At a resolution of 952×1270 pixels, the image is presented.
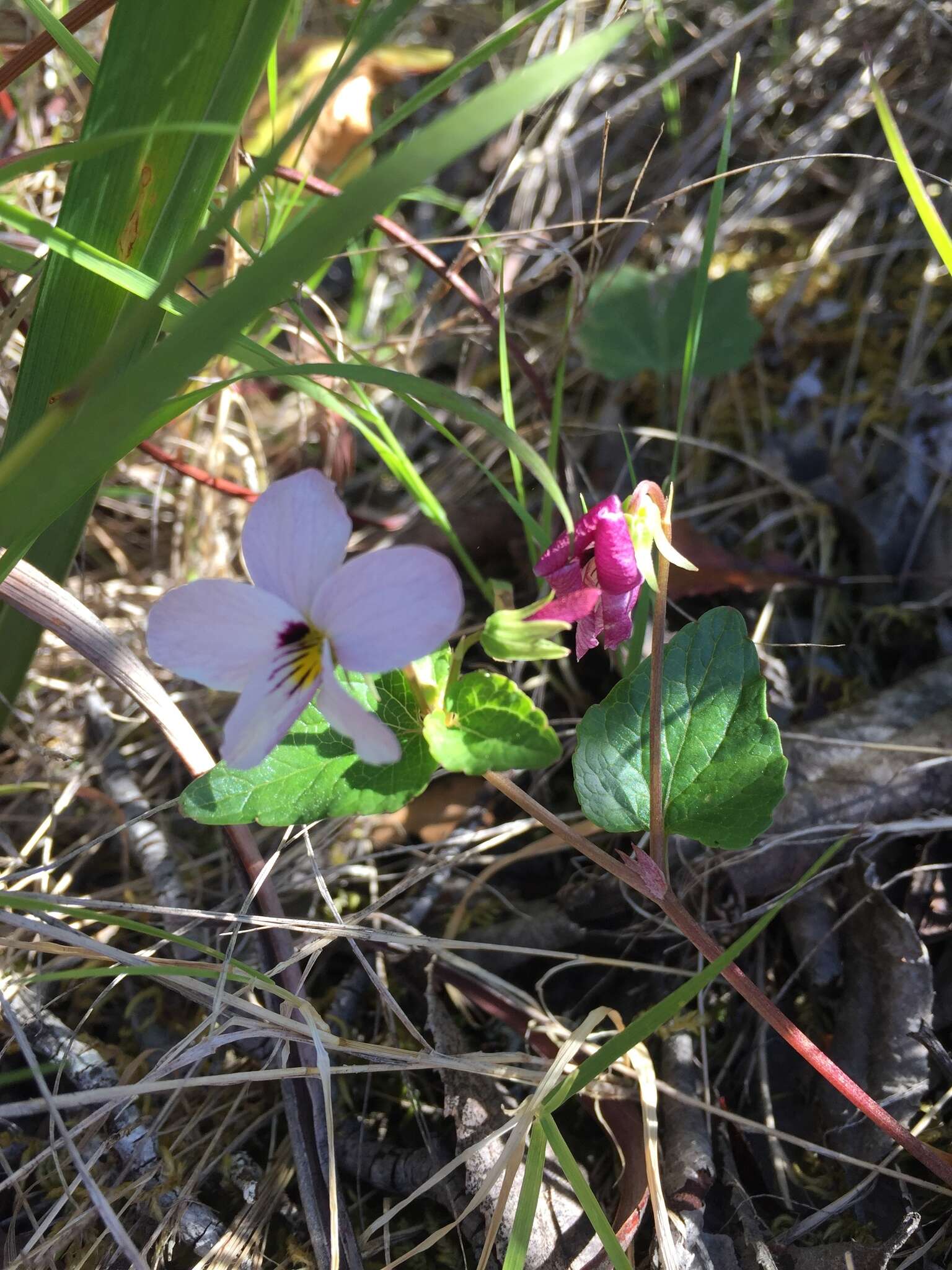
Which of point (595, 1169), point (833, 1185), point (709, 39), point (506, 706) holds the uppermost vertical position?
point (709, 39)

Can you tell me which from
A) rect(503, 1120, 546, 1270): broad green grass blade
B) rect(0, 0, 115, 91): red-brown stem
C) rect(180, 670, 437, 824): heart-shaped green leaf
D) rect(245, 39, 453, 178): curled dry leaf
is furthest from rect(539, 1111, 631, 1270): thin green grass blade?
rect(245, 39, 453, 178): curled dry leaf

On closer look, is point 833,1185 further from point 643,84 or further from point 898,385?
point 643,84

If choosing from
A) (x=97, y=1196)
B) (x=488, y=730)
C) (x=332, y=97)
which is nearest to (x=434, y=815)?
(x=488, y=730)

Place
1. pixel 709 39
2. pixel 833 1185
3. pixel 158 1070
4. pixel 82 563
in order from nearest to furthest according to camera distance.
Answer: pixel 158 1070 → pixel 833 1185 → pixel 82 563 → pixel 709 39

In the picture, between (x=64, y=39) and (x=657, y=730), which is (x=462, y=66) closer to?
(x=64, y=39)

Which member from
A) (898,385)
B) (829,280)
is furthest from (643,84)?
(898,385)

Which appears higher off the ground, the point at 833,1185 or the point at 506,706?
the point at 506,706

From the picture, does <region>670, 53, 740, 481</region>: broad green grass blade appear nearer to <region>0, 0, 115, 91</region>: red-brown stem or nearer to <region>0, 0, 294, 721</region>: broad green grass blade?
<region>0, 0, 294, 721</region>: broad green grass blade
